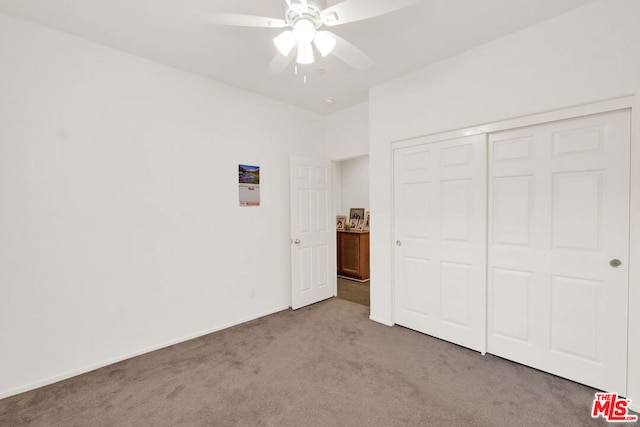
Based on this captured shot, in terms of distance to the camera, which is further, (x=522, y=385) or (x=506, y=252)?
(x=506, y=252)

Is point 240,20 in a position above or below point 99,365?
above

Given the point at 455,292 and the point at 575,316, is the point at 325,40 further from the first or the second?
the point at 575,316

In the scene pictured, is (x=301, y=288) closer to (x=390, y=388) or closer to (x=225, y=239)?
(x=225, y=239)

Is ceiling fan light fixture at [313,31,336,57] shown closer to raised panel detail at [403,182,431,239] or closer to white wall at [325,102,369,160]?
raised panel detail at [403,182,431,239]

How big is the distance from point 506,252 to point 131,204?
3.36 meters

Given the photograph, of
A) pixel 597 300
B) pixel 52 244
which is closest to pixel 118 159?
pixel 52 244

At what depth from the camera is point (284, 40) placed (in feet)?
5.83

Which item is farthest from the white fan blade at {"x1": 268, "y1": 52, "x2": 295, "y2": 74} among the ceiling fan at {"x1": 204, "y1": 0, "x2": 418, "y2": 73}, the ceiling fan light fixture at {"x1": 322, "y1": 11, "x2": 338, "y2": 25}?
the ceiling fan light fixture at {"x1": 322, "y1": 11, "x2": 338, "y2": 25}

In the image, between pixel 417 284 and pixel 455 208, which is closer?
pixel 455 208

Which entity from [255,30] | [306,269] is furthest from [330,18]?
[306,269]

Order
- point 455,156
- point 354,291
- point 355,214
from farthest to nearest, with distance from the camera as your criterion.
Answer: point 355,214 < point 354,291 < point 455,156

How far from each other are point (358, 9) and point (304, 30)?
1.12ft

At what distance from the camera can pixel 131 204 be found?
102 inches

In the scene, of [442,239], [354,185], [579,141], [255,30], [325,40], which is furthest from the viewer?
[354,185]
